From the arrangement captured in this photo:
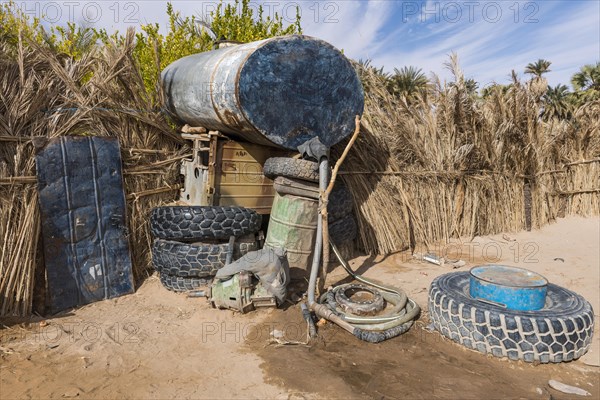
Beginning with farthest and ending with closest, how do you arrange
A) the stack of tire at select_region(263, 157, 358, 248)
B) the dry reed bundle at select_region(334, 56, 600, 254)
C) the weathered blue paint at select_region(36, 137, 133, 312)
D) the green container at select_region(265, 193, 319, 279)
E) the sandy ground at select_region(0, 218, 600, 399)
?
1. the dry reed bundle at select_region(334, 56, 600, 254)
2. the green container at select_region(265, 193, 319, 279)
3. the stack of tire at select_region(263, 157, 358, 248)
4. the weathered blue paint at select_region(36, 137, 133, 312)
5. the sandy ground at select_region(0, 218, 600, 399)

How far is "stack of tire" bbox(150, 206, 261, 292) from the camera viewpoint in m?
4.21

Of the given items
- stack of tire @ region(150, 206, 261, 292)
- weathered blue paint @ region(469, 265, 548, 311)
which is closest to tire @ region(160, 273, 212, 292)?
stack of tire @ region(150, 206, 261, 292)

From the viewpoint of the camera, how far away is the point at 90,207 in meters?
4.27

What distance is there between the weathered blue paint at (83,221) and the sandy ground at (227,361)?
0.26 m

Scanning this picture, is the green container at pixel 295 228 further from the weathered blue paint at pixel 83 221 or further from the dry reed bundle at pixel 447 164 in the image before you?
the weathered blue paint at pixel 83 221

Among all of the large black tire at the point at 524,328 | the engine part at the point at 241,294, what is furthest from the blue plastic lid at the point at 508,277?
the engine part at the point at 241,294

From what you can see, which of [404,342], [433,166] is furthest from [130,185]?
[433,166]

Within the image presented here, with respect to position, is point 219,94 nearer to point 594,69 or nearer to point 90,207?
point 90,207

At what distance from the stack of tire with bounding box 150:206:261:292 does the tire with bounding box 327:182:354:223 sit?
117cm

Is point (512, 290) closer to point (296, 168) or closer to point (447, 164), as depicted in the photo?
point (296, 168)

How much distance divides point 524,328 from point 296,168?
2.53m

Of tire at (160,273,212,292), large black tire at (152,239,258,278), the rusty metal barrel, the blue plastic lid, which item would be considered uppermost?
the rusty metal barrel

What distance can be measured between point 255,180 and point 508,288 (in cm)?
298

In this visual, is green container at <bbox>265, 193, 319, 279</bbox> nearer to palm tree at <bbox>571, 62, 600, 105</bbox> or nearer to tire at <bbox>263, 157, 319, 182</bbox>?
tire at <bbox>263, 157, 319, 182</bbox>
